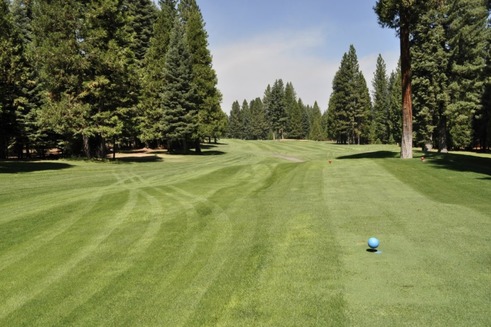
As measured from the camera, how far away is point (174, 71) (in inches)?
1874

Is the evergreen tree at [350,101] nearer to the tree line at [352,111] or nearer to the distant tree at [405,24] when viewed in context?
the tree line at [352,111]

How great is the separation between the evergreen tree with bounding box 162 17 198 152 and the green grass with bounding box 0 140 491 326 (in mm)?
32491

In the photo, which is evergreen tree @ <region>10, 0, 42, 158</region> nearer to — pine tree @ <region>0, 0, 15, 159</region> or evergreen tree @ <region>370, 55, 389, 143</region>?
pine tree @ <region>0, 0, 15, 159</region>

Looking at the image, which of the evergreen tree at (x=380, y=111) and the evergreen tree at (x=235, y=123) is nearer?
the evergreen tree at (x=380, y=111)

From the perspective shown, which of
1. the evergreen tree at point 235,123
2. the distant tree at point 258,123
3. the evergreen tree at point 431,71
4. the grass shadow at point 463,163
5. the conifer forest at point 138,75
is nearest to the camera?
the grass shadow at point 463,163

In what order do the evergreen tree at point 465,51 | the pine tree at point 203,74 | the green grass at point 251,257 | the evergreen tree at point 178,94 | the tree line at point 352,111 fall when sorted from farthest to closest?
1. the tree line at point 352,111
2. the pine tree at point 203,74
3. the evergreen tree at point 178,94
4. the evergreen tree at point 465,51
5. the green grass at point 251,257

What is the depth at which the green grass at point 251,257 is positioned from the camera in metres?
5.52

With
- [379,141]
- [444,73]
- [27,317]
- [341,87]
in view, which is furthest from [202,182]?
[379,141]

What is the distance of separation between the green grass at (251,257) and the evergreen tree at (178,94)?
3249cm

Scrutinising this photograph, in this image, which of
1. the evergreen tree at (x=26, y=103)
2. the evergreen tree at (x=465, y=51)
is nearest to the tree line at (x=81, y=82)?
the evergreen tree at (x=26, y=103)

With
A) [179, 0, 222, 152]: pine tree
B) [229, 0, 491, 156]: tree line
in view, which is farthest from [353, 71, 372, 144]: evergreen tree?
[179, 0, 222, 152]: pine tree

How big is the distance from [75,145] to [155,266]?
3778 centimetres

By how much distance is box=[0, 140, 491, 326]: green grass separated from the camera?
552 centimetres

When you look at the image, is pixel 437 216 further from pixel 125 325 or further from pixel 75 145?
pixel 75 145
